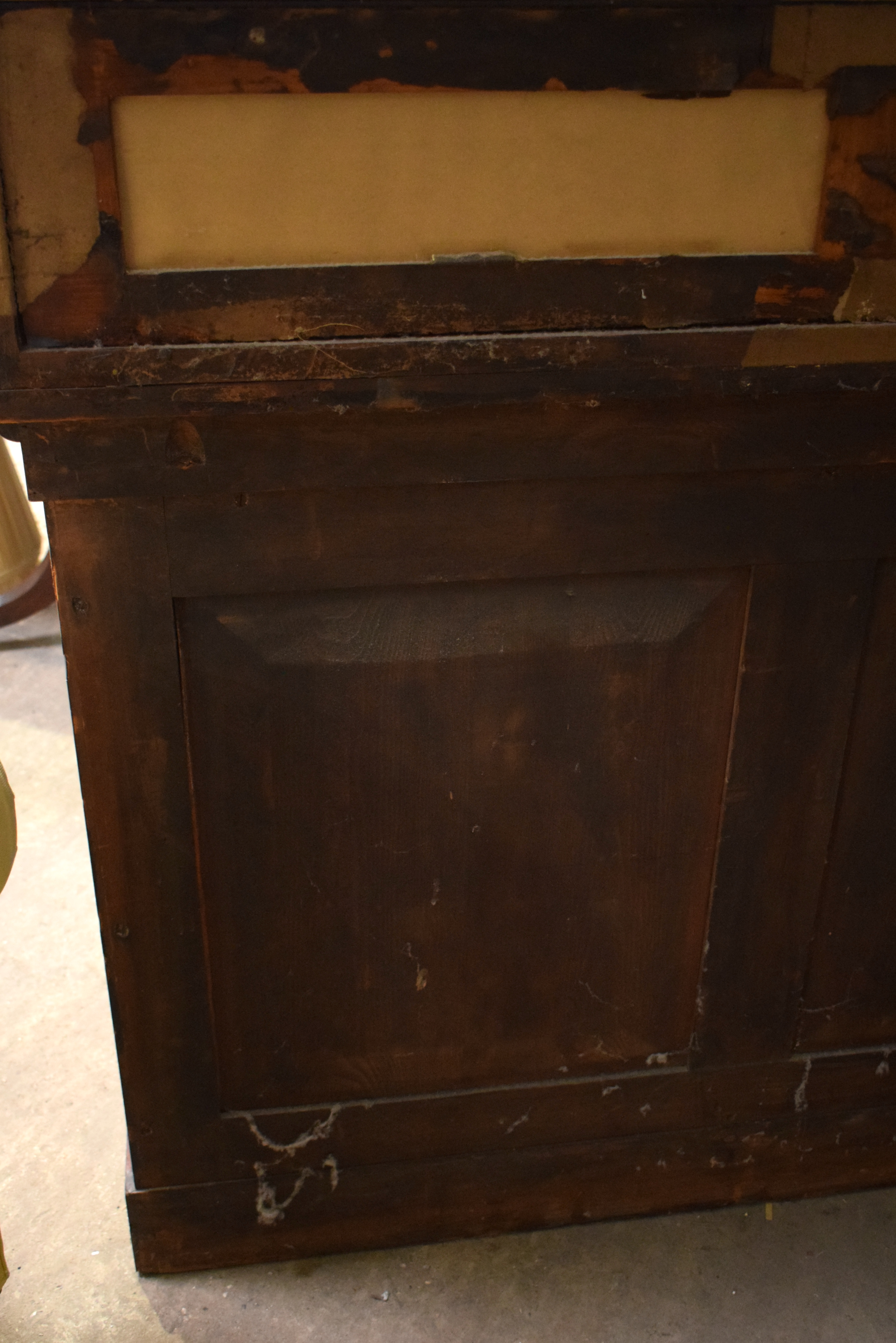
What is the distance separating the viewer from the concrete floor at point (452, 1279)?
4.89 ft

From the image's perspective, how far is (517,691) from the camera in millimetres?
1290

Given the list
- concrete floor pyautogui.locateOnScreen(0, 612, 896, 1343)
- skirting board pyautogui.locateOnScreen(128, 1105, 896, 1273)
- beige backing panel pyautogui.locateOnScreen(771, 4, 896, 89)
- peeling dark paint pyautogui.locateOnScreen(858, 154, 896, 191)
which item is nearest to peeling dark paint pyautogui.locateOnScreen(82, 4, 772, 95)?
beige backing panel pyautogui.locateOnScreen(771, 4, 896, 89)

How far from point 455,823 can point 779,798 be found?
388 millimetres

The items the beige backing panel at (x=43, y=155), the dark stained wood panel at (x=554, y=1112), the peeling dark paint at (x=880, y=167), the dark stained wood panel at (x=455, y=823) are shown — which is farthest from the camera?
the dark stained wood panel at (x=554, y=1112)

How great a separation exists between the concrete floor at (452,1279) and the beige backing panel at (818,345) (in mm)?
1179

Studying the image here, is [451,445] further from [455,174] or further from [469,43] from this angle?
[469,43]

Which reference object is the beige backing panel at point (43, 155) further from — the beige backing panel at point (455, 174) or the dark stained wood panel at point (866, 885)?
the dark stained wood panel at point (866, 885)

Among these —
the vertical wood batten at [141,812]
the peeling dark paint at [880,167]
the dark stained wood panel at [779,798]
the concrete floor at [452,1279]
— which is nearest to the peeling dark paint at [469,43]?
the peeling dark paint at [880,167]

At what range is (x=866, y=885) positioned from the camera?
1.47 m

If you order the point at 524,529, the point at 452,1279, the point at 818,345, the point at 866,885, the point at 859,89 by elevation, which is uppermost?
the point at 859,89

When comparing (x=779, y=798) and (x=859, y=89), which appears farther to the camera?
(x=779, y=798)

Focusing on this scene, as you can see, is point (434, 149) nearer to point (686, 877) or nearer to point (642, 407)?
point (642, 407)

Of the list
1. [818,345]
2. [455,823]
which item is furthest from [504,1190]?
[818,345]

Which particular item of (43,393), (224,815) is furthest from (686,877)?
(43,393)
